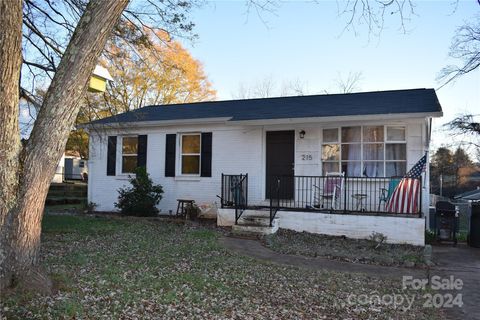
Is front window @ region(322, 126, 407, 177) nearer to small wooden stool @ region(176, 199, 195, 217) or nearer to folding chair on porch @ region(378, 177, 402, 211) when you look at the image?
folding chair on porch @ region(378, 177, 402, 211)

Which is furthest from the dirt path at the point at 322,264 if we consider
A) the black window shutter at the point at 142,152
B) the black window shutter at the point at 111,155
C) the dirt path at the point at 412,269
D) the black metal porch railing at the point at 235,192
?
the black window shutter at the point at 111,155

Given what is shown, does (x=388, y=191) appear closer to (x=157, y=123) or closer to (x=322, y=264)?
(x=322, y=264)

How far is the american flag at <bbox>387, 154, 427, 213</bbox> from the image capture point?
9.66 m

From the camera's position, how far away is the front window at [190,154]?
→ 1341 cm

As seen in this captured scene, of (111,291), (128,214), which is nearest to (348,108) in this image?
(128,214)

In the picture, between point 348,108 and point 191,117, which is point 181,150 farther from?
point 348,108

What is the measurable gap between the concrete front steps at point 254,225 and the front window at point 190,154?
10.3 ft

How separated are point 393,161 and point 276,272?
594cm

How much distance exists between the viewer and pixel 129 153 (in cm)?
1434

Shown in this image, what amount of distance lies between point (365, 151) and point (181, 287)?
7612 mm

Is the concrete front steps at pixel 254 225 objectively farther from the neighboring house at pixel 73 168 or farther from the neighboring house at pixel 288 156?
the neighboring house at pixel 73 168

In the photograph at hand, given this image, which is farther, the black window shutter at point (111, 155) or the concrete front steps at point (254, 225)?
the black window shutter at point (111, 155)

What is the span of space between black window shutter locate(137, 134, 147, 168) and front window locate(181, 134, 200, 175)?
4.41ft

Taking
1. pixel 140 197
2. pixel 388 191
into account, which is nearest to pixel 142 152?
pixel 140 197
